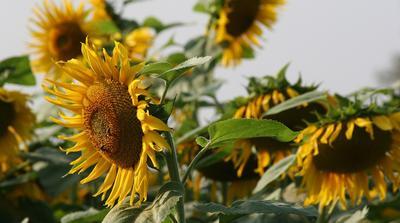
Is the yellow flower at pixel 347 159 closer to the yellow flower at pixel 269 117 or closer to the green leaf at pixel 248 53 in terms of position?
the yellow flower at pixel 269 117

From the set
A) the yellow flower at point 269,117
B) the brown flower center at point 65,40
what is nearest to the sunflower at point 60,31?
the brown flower center at point 65,40

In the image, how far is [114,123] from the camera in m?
1.68

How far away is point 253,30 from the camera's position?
3.95 meters

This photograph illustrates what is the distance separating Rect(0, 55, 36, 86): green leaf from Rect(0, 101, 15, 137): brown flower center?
9cm

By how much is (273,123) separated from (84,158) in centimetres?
41

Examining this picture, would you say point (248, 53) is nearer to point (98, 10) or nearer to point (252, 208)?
point (98, 10)

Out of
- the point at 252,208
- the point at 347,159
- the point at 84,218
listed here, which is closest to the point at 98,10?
the point at 347,159

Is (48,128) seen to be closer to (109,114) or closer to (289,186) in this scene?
(289,186)

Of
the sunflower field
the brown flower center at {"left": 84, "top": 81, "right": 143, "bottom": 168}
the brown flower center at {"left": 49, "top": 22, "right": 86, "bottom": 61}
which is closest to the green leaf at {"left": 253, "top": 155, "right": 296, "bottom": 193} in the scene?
the sunflower field

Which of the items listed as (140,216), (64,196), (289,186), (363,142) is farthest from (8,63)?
(140,216)

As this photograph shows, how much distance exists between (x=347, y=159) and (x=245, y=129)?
849 mm

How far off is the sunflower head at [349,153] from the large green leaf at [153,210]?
0.75 meters

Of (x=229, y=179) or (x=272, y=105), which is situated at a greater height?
(x=272, y=105)

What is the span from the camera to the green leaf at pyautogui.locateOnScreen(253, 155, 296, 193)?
2.25 m
